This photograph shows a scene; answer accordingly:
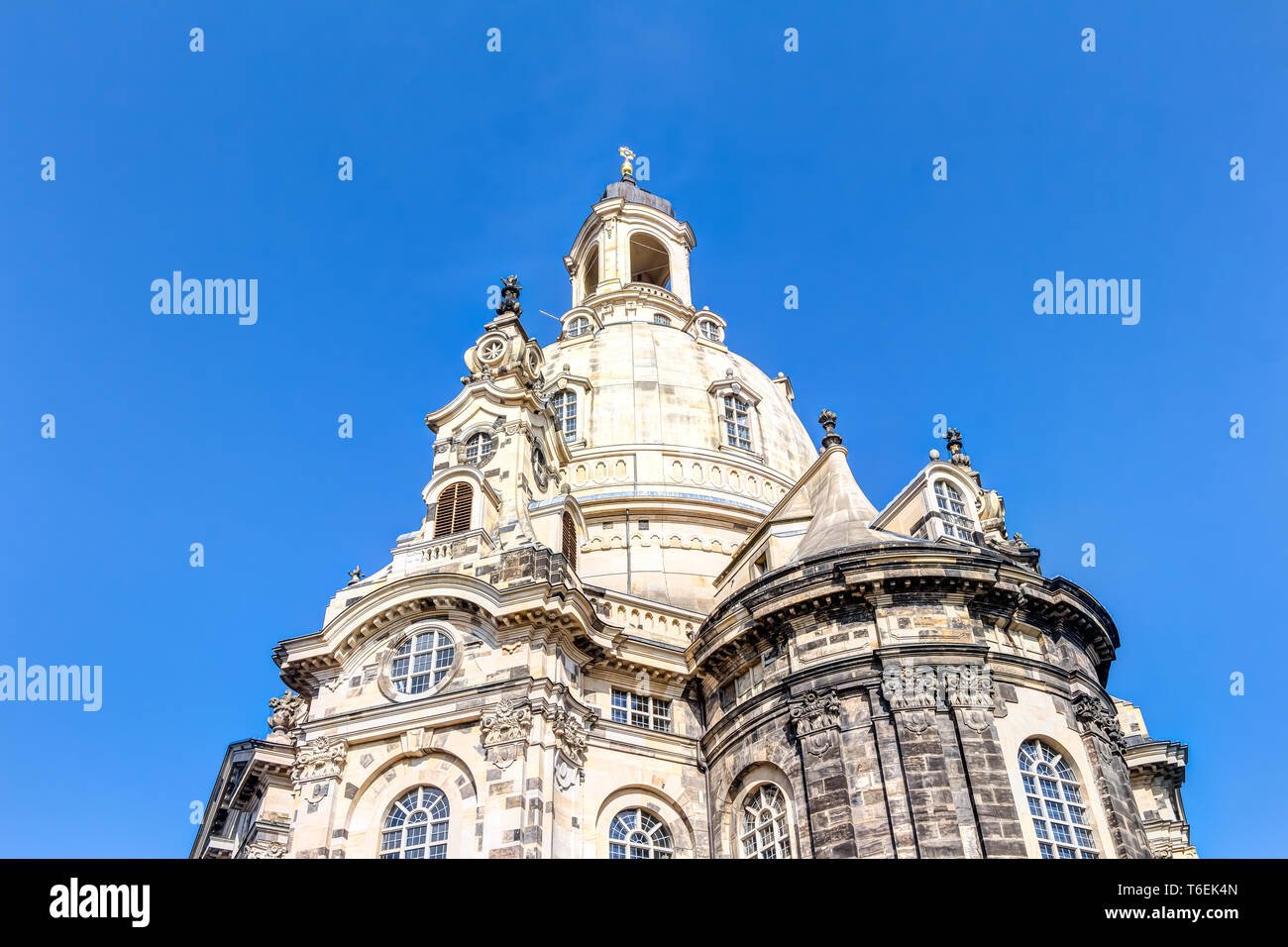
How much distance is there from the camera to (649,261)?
226 ft

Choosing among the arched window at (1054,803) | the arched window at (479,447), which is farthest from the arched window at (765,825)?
the arched window at (479,447)

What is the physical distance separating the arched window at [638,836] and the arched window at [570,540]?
342 inches

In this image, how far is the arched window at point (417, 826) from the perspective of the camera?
88.1 feet

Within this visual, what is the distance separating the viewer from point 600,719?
30.2 metres

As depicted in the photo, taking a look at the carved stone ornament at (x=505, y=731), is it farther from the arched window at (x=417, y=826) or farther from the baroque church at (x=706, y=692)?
the arched window at (x=417, y=826)

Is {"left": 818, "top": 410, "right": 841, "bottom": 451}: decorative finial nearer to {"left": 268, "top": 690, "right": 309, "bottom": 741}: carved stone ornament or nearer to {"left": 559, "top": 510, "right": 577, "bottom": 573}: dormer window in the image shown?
{"left": 559, "top": 510, "right": 577, "bottom": 573}: dormer window

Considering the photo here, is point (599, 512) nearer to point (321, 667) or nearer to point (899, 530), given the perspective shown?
point (899, 530)

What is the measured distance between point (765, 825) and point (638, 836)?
3632 millimetres

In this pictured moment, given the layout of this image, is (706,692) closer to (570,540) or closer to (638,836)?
(638,836)

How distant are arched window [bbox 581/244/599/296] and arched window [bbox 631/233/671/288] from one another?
245cm
